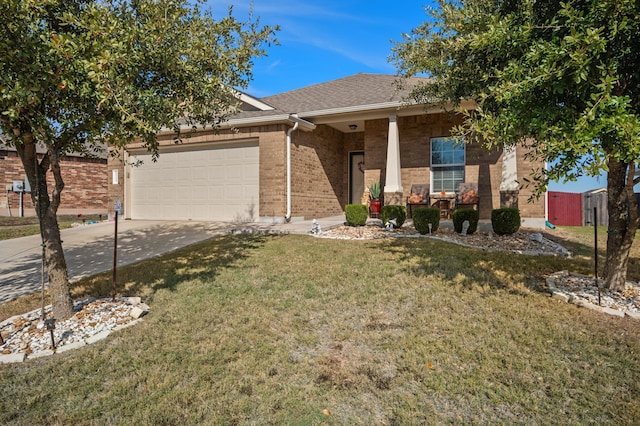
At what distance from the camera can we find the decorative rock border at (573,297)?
13.5 feet

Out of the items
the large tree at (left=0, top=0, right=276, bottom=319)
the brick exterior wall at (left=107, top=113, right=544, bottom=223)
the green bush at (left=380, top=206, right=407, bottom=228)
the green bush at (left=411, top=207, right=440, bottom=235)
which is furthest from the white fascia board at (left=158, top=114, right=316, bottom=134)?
the large tree at (left=0, top=0, right=276, bottom=319)

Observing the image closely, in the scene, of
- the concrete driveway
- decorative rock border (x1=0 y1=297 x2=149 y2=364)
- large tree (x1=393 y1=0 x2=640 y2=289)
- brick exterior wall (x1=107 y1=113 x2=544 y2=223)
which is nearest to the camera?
large tree (x1=393 y1=0 x2=640 y2=289)

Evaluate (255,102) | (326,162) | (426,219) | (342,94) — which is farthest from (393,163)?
(255,102)

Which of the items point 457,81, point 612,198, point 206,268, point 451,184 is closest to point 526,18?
point 457,81

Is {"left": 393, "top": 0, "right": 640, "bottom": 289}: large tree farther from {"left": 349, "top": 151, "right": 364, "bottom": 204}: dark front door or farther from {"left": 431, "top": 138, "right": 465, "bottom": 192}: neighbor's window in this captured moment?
{"left": 349, "top": 151, "right": 364, "bottom": 204}: dark front door

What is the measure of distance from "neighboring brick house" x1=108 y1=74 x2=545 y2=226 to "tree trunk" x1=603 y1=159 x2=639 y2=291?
5.49m

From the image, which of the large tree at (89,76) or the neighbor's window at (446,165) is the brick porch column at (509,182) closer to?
the neighbor's window at (446,165)

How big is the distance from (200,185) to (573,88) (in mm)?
11529

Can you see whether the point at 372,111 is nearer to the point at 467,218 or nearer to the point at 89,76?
the point at 467,218

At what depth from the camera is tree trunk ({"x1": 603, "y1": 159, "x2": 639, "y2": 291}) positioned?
15.3 feet

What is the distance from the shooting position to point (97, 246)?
8.73m

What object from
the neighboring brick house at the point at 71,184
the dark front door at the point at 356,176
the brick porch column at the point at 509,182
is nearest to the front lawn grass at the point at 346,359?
the brick porch column at the point at 509,182

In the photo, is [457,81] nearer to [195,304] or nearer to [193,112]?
[193,112]

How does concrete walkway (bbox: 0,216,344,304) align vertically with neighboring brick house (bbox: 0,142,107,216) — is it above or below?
below
